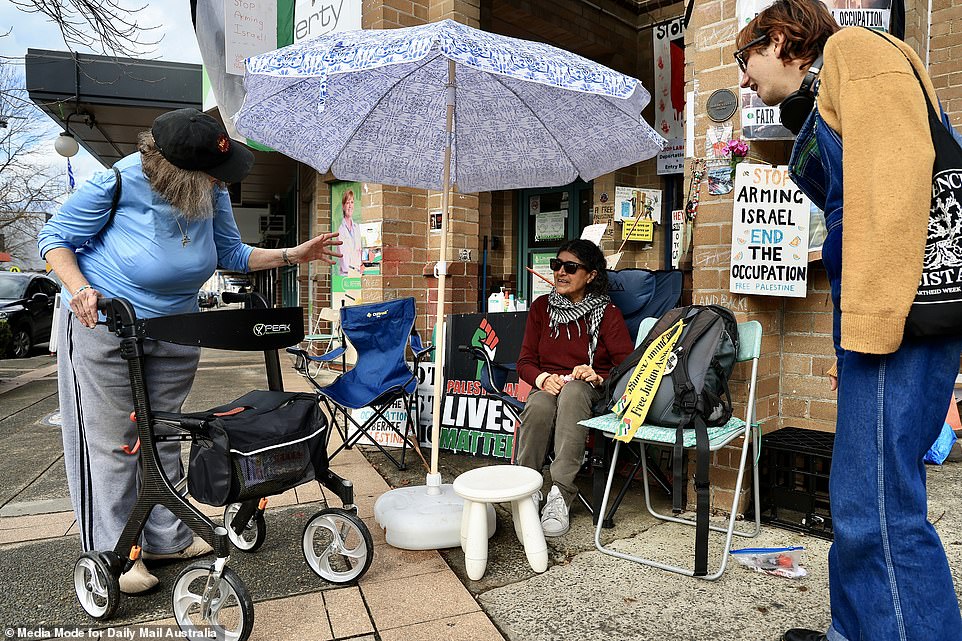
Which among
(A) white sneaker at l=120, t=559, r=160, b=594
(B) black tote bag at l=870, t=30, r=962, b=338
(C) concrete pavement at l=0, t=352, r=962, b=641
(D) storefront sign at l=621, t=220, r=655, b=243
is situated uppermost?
(D) storefront sign at l=621, t=220, r=655, b=243

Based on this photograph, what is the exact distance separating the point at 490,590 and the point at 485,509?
0.30 meters

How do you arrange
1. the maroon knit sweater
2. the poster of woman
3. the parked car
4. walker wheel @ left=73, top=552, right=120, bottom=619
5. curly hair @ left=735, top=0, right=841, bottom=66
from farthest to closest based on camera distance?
the parked car
the poster of woman
the maroon knit sweater
walker wheel @ left=73, top=552, right=120, bottom=619
curly hair @ left=735, top=0, right=841, bottom=66

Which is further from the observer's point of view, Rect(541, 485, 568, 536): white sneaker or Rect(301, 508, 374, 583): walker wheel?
Rect(541, 485, 568, 536): white sneaker

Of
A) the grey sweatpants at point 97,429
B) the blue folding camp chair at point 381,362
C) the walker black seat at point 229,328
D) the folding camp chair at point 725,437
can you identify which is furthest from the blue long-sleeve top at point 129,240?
the folding camp chair at point 725,437

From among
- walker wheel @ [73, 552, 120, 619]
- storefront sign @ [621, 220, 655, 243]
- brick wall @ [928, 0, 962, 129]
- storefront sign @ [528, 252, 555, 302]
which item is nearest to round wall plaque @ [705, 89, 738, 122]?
walker wheel @ [73, 552, 120, 619]

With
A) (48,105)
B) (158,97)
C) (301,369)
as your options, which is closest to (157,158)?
(301,369)

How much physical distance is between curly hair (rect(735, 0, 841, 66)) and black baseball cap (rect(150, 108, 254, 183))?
1744 millimetres

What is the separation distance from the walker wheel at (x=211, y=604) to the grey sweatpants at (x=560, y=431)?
5.04ft

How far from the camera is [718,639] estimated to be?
6.60 ft

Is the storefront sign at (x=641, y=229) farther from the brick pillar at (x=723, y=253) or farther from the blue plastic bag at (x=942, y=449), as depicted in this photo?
the blue plastic bag at (x=942, y=449)

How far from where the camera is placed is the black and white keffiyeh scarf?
3.38m

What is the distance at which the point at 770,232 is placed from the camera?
2906mm

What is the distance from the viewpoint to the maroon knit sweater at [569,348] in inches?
131

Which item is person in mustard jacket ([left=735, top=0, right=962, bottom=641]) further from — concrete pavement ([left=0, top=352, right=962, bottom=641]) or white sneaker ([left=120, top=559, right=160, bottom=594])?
white sneaker ([left=120, top=559, right=160, bottom=594])
